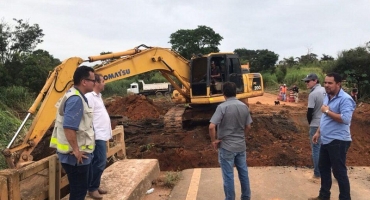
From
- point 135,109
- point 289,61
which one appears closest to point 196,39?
point 289,61

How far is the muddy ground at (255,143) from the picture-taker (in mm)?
8672

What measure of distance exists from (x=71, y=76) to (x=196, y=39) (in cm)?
4928

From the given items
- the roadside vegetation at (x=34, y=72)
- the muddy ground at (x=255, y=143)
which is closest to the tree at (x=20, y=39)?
the roadside vegetation at (x=34, y=72)

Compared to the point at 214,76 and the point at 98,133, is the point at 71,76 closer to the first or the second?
the point at 98,133

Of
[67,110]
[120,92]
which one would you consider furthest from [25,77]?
[67,110]

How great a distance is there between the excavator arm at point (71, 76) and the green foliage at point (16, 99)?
795cm

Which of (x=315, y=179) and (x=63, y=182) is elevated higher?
(x=63, y=182)

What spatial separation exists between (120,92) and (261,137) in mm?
25095

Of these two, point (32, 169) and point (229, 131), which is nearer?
point (32, 169)

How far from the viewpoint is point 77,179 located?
3869 mm

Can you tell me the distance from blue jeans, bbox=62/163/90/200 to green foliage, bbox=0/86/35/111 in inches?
561

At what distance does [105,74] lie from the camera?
8852 millimetres

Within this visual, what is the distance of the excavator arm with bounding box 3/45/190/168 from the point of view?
241 inches

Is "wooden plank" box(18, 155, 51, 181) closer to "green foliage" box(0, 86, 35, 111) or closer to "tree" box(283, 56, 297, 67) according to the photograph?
"green foliage" box(0, 86, 35, 111)
